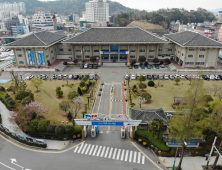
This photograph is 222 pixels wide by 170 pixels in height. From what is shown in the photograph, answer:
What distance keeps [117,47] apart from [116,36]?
4.76 m

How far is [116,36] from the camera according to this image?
3209 inches

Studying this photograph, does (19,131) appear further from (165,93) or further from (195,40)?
(195,40)

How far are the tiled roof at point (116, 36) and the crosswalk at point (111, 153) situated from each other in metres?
54.3

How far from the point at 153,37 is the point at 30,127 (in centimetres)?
6268

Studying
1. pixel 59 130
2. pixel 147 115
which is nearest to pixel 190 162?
pixel 147 115

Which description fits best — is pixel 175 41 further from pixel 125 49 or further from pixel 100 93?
pixel 100 93

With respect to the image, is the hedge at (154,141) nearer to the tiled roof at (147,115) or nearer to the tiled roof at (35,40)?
the tiled roof at (147,115)

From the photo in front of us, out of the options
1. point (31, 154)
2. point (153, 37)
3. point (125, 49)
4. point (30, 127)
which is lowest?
point (31, 154)

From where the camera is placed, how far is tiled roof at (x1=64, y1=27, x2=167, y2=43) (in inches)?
3130

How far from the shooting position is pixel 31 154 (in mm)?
32656

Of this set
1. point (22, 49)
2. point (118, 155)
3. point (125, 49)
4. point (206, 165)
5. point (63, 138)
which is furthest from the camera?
point (125, 49)

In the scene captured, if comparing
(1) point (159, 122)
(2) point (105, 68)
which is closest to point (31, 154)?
(1) point (159, 122)

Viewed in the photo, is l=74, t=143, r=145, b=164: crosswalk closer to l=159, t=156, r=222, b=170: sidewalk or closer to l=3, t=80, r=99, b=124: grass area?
l=159, t=156, r=222, b=170: sidewalk

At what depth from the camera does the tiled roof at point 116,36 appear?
7950 centimetres
